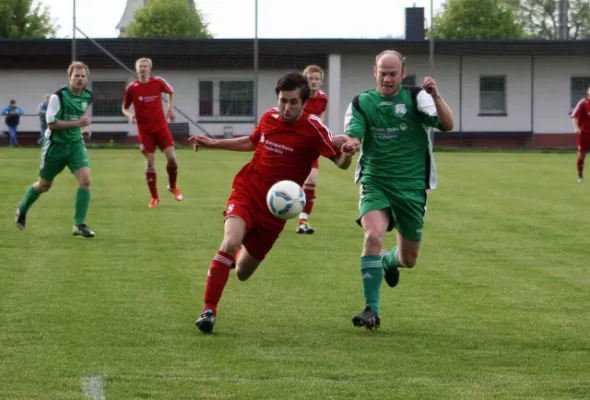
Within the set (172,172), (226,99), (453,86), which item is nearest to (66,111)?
(172,172)

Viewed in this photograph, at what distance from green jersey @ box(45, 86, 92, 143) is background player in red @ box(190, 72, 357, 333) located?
5556mm

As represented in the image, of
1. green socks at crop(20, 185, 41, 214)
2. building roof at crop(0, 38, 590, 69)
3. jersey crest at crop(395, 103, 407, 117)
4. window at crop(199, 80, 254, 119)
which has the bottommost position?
green socks at crop(20, 185, 41, 214)

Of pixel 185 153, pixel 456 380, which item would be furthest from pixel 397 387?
pixel 185 153

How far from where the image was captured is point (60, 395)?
6027mm

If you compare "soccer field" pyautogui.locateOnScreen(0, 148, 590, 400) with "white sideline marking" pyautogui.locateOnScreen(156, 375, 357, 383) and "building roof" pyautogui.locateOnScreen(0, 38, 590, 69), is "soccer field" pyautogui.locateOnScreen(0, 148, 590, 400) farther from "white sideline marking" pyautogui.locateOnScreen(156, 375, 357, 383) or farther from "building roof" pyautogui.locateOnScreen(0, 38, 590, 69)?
"building roof" pyautogui.locateOnScreen(0, 38, 590, 69)

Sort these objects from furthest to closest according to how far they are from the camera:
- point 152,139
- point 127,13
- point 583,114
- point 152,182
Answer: point 127,13, point 583,114, point 152,139, point 152,182

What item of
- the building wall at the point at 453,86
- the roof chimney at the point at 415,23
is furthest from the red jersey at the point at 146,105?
the roof chimney at the point at 415,23

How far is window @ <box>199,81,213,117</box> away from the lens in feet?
164

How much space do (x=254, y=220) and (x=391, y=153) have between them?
1.12m

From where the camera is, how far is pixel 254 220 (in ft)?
27.6

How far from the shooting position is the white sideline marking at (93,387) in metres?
6.00

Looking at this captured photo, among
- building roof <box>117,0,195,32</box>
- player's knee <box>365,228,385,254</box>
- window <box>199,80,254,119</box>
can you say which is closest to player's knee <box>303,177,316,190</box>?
player's knee <box>365,228,385,254</box>

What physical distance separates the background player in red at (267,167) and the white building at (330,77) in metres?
38.7

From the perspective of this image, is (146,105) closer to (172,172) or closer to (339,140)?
(172,172)
